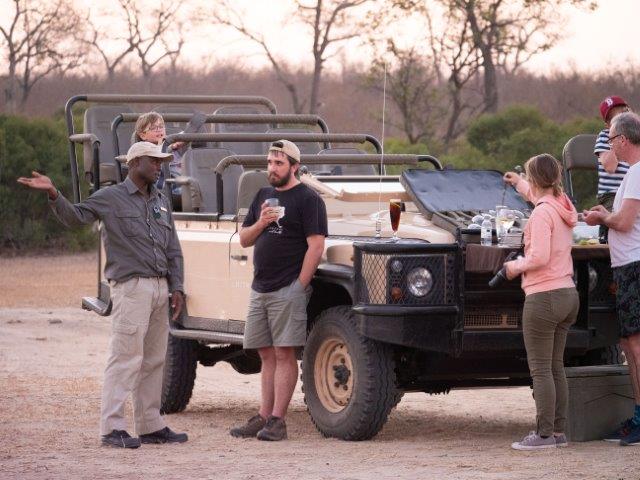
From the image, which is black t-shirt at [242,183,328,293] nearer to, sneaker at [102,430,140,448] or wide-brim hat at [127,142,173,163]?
wide-brim hat at [127,142,173,163]

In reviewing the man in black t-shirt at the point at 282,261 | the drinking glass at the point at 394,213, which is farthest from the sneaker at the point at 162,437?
the drinking glass at the point at 394,213

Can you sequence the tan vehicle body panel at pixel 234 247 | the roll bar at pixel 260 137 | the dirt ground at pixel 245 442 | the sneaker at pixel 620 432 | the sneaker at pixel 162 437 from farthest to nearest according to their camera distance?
the roll bar at pixel 260 137 < the tan vehicle body panel at pixel 234 247 < the sneaker at pixel 162 437 < the sneaker at pixel 620 432 < the dirt ground at pixel 245 442

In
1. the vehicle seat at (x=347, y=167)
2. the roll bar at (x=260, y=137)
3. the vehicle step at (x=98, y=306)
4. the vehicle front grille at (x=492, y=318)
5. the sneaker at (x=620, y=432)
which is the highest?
the roll bar at (x=260, y=137)

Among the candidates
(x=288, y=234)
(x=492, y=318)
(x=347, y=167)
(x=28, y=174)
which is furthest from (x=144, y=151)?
(x=28, y=174)

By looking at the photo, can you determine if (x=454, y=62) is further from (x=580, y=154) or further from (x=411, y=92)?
(x=580, y=154)

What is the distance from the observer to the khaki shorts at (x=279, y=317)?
8383 mm

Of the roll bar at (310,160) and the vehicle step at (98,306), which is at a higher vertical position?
the roll bar at (310,160)

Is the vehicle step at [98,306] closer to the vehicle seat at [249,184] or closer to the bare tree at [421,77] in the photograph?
the vehicle seat at [249,184]

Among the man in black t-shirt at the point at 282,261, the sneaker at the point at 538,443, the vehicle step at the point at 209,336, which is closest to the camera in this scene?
the sneaker at the point at 538,443

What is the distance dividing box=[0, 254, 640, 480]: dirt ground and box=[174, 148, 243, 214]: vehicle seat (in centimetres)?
135

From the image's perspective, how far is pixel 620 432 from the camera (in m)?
8.09

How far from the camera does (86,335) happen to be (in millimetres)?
15531

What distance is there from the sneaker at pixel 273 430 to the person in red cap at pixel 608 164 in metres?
2.01

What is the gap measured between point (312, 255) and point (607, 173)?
171cm
